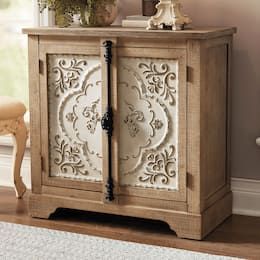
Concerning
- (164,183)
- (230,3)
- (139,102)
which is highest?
(230,3)

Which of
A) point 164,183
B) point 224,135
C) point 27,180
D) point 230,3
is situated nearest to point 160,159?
point 164,183

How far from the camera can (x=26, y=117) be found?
427 cm

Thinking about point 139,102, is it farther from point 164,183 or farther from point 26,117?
point 26,117

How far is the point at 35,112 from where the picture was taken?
355 cm

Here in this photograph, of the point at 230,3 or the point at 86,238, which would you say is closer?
the point at 86,238

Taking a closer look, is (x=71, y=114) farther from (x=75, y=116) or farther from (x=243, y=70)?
(x=243, y=70)

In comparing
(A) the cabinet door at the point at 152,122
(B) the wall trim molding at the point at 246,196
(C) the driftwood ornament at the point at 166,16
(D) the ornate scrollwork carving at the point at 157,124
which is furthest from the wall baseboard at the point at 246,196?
(C) the driftwood ornament at the point at 166,16

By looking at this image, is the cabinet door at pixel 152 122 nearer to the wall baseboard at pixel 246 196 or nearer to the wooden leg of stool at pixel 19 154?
the wall baseboard at pixel 246 196

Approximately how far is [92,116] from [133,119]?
21cm

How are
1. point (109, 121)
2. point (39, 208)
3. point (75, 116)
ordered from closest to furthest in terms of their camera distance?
point (109, 121)
point (75, 116)
point (39, 208)

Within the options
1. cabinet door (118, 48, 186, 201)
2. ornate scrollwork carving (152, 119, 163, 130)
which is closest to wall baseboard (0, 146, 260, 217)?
cabinet door (118, 48, 186, 201)

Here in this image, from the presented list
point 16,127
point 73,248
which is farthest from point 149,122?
point 16,127

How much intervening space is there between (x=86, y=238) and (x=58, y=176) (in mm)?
413

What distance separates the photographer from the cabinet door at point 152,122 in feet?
10.6
